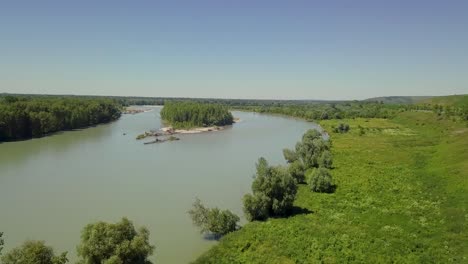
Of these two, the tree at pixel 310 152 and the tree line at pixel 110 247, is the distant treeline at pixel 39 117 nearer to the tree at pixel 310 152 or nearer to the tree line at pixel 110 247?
the tree at pixel 310 152

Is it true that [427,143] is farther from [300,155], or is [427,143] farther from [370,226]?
[370,226]

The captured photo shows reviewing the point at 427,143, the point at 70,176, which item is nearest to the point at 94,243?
the point at 70,176

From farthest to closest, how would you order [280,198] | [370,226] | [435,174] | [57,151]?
1. [57,151]
2. [435,174]
3. [280,198]
4. [370,226]

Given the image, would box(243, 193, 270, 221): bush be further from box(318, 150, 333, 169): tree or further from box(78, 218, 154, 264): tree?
box(318, 150, 333, 169): tree

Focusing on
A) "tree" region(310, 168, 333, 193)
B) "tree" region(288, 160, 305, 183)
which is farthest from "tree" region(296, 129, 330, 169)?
"tree" region(310, 168, 333, 193)

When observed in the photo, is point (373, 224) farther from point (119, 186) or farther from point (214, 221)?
point (119, 186)

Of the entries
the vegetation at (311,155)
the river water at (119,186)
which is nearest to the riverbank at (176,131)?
the river water at (119,186)
